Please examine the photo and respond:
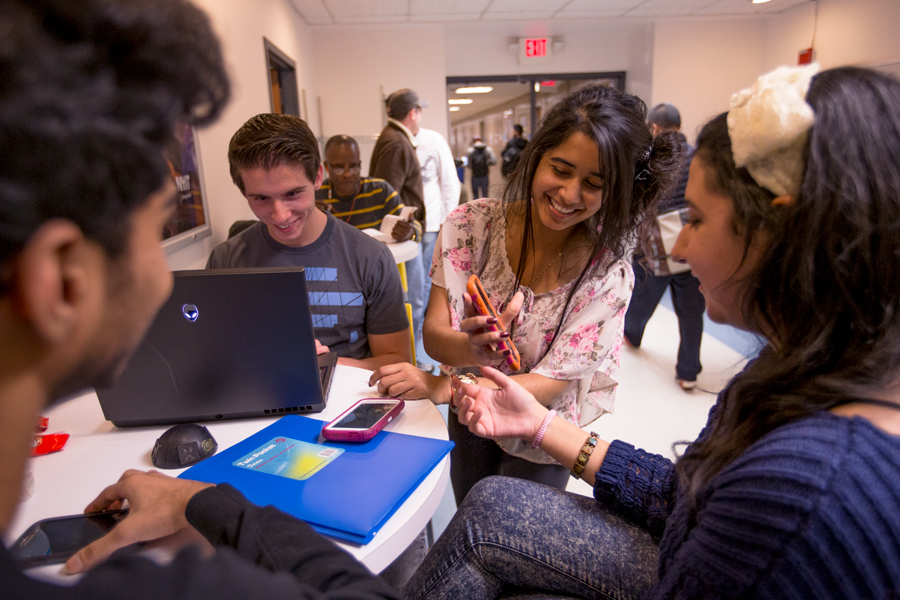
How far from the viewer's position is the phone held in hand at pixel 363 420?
953 millimetres

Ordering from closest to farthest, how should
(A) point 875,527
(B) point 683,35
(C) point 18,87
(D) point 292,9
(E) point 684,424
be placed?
(C) point 18,87
(A) point 875,527
(E) point 684,424
(D) point 292,9
(B) point 683,35

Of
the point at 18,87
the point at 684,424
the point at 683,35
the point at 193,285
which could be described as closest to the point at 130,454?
the point at 193,285

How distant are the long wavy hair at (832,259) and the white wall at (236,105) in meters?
1.99

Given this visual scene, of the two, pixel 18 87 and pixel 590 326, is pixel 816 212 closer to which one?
pixel 590 326

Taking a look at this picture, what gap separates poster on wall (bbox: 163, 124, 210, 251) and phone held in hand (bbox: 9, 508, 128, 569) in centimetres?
154

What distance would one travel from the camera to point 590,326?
1235 millimetres

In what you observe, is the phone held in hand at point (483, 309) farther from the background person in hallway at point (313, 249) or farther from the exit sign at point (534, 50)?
the exit sign at point (534, 50)

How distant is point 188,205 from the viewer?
2410mm

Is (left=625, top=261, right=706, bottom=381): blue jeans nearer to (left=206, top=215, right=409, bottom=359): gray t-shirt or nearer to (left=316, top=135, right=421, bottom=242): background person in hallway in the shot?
(left=316, top=135, right=421, bottom=242): background person in hallway

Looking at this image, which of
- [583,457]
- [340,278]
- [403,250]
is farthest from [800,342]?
[403,250]

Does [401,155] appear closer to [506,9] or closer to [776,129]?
[506,9]

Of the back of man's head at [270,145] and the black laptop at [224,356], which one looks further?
the back of man's head at [270,145]

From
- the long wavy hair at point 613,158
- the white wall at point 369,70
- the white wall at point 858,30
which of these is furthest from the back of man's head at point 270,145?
the white wall at point 858,30

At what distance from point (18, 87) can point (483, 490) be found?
99 cm
